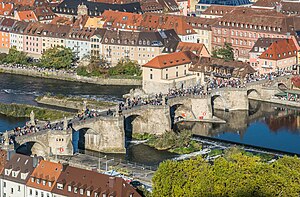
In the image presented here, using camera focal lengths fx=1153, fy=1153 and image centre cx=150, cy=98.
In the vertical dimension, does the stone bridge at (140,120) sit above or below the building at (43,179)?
above

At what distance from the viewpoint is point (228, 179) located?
240 feet

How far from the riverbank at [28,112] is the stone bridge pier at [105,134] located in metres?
10.2

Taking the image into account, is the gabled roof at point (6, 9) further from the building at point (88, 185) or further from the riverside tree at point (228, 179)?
the riverside tree at point (228, 179)

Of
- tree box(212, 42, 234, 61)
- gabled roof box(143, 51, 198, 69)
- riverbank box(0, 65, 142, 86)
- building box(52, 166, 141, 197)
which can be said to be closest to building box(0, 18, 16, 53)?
riverbank box(0, 65, 142, 86)

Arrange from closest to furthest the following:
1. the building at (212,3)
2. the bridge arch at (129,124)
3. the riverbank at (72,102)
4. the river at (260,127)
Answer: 1. the river at (260,127)
2. the bridge arch at (129,124)
3. the riverbank at (72,102)
4. the building at (212,3)

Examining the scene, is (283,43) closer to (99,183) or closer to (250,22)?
(250,22)

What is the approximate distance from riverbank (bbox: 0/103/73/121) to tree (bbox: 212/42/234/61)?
1044 inches

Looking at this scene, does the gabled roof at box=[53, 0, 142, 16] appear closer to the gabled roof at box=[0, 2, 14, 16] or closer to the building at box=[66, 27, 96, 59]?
the gabled roof at box=[0, 2, 14, 16]

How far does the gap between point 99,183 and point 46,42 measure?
214ft

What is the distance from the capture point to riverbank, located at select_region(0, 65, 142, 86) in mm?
123731

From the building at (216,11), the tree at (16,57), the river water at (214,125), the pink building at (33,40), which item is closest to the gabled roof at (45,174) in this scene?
the river water at (214,125)

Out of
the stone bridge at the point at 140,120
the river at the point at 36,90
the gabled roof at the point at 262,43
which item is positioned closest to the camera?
the stone bridge at the point at 140,120

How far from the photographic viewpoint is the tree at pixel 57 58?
130000 mm

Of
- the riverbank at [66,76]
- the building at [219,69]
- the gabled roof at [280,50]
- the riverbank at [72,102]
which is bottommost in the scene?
the riverbank at [72,102]
